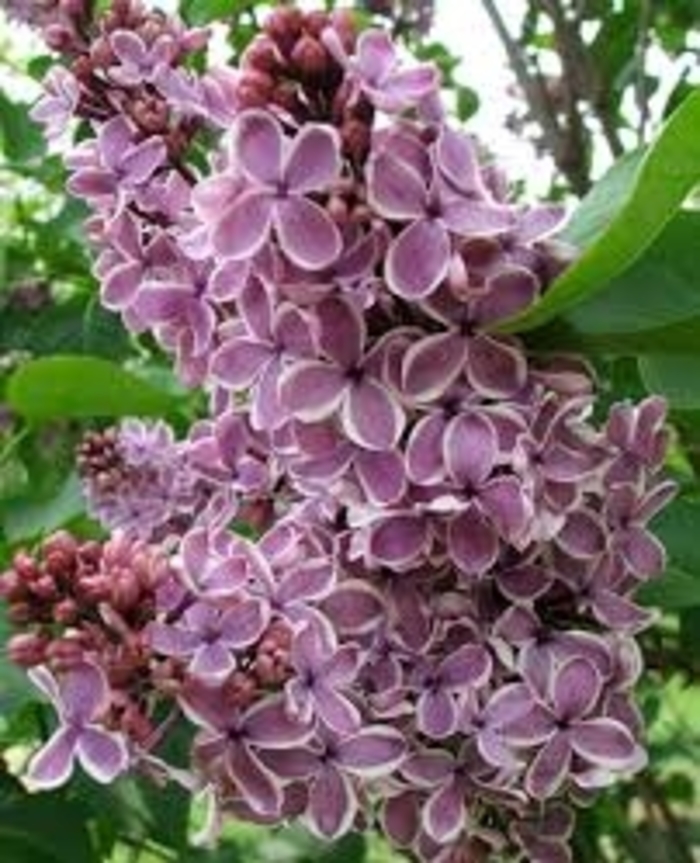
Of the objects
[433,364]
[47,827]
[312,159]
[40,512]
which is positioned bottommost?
[47,827]

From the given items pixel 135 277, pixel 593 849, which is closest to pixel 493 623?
pixel 135 277

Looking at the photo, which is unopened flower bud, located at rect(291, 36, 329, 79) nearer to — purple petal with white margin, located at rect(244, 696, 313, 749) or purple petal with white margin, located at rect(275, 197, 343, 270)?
purple petal with white margin, located at rect(275, 197, 343, 270)

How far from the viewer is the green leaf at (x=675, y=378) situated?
47.4 inches

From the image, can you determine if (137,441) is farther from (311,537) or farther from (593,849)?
(593,849)

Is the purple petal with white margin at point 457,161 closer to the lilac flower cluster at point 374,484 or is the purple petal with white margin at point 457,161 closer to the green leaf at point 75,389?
the lilac flower cluster at point 374,484

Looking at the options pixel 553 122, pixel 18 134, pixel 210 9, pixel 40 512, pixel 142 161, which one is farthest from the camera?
pixel 18 134

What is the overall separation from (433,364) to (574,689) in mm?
204

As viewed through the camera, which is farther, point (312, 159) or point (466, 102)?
point (466, 102)

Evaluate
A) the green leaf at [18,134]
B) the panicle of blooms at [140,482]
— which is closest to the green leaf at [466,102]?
the green leaf at [18,134]

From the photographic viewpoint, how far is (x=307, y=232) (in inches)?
39.1

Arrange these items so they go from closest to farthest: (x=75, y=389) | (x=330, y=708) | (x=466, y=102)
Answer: (x=330, y=708)
(x=75, y=389)
(x=466, y=102)

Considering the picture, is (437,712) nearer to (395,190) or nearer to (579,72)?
(395,190)

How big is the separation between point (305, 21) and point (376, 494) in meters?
0.25

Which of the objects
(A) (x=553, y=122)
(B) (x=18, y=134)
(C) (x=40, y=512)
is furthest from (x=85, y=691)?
(B) (x=18, y=134)
